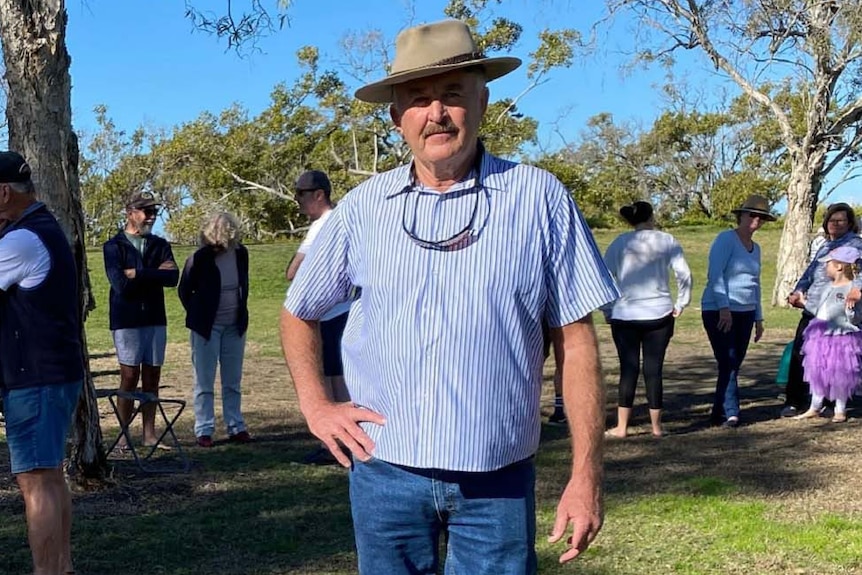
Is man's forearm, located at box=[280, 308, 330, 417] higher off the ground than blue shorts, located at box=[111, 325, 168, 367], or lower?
higher

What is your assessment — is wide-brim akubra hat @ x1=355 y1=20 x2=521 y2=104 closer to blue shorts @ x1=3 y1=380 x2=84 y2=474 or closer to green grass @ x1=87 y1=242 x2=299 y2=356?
blue shorts @ x1=3 y1=380 x2=84 y2=474

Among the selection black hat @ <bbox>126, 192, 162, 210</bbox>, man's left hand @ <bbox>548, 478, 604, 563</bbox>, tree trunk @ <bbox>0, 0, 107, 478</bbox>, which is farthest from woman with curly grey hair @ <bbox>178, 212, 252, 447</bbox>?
man's left hand @ <bbox>548, 478, 604, 563</bbox>

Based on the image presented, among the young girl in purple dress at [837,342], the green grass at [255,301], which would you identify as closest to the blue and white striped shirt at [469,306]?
the young girl in purple dress at [837,342]


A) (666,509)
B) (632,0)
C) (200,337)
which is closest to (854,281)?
(666,509)

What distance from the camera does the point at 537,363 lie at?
2607mm

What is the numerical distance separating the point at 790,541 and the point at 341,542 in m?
2.30

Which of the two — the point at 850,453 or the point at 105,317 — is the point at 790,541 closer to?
the point at 850,453

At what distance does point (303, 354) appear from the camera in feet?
9.07

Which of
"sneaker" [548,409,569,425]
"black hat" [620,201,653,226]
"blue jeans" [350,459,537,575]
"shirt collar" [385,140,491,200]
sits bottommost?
"sneaker" [548,409,569,425]

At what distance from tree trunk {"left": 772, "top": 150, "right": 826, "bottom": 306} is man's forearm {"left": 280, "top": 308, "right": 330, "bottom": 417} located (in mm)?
22533

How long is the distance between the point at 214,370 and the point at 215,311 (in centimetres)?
48

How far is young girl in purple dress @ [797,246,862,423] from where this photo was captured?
912 cm

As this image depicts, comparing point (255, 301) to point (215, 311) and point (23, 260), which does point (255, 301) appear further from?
point (23, 260)

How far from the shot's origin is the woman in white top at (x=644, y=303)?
27.2 feet
